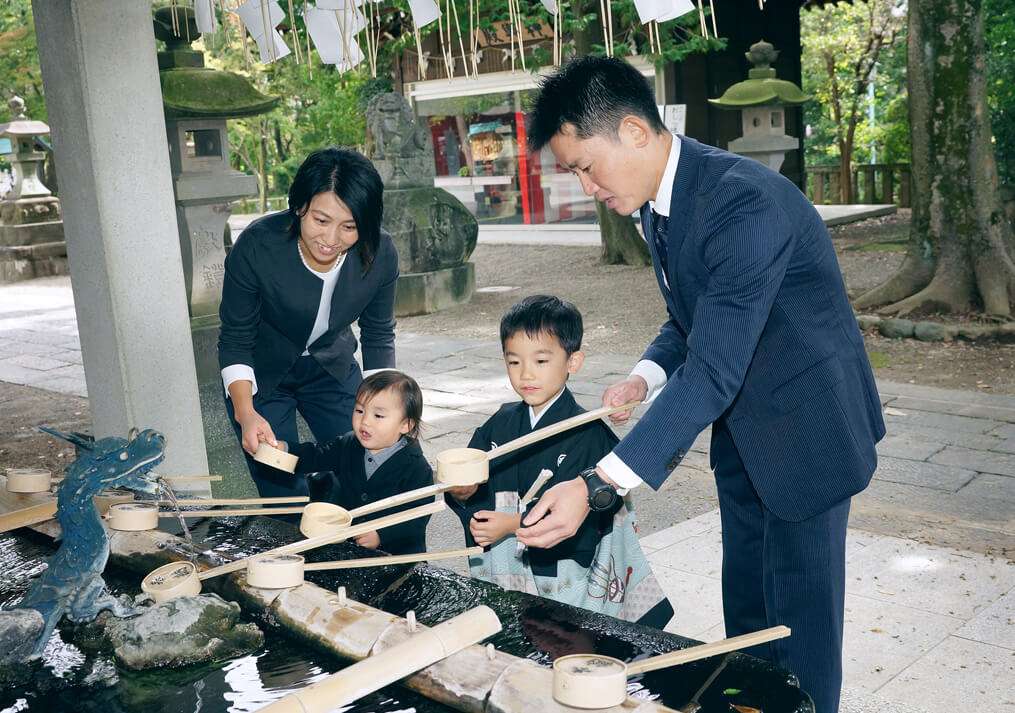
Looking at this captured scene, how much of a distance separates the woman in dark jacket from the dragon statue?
1001 mm

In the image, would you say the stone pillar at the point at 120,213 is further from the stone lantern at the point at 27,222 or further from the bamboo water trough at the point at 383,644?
the stone lantern at the point at 27,222

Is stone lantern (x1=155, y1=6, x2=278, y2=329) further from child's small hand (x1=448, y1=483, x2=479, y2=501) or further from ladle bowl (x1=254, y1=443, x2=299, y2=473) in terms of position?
child's small hand (x1=448, y1=483, x2=479, y2=501)

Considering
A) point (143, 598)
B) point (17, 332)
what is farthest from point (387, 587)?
point (17, 332)

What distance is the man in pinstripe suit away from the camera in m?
2.03

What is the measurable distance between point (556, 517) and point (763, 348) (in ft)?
2.04

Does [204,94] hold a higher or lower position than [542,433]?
higher

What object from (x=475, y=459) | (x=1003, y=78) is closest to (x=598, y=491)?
(x=475, y=459)

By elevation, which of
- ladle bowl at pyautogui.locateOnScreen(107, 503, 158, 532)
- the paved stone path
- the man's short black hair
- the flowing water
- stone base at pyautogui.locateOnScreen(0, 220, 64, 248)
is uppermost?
stone base at pyautogui.locateOnScreen(0, 220, 64, 248)

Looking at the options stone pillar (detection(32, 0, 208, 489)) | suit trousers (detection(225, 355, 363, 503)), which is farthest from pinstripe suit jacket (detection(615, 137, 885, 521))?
stone pillar (detection(32, 0, 208, 489))

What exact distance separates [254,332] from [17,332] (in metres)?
9.80

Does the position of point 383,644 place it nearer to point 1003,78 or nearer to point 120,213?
point 120,213

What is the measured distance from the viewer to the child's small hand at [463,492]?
267cm

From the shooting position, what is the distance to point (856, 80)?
63.4 ft

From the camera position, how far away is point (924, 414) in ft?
20.0
